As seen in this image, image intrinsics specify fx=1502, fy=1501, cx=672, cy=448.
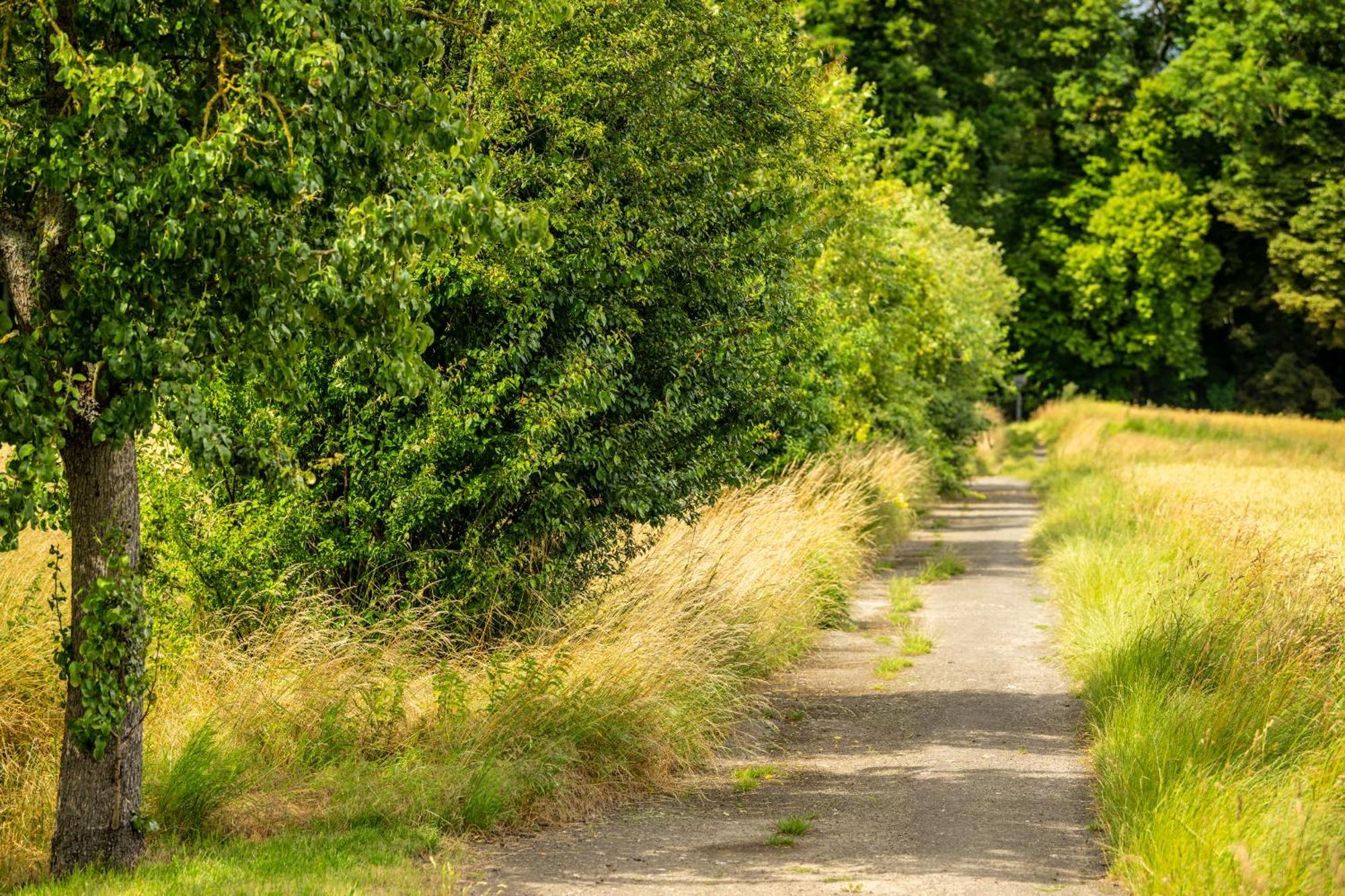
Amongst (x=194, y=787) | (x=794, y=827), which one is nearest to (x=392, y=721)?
(x=194, y=787)

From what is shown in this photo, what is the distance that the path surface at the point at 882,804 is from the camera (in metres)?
7.03

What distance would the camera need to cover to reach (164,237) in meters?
5.70

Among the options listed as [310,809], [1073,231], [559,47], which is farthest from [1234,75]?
[310,809]

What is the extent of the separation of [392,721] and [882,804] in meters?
2.83

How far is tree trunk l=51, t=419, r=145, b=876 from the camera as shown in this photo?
6.66 meters

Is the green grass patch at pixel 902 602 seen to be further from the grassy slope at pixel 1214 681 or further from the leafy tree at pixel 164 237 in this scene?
the leafy tree at pixel 164 237

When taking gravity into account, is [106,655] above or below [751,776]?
above

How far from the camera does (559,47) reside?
10.0 meters

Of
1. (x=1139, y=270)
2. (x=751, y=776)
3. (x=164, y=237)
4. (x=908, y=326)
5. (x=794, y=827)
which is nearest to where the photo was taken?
(x=164, y=237)

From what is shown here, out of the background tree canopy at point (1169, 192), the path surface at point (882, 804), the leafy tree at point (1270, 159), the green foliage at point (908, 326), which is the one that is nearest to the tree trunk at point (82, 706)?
the path surface at point (882, 804)

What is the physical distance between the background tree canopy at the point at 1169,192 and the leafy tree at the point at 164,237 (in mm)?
41514

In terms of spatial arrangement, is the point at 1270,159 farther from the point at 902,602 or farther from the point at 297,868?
the point at 297,868

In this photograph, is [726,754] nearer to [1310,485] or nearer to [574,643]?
[574,643]

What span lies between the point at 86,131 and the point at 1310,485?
20.4 metres
